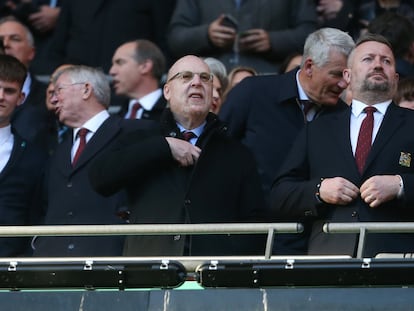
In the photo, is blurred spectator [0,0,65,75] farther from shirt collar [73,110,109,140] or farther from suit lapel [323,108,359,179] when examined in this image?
suit lapel [323,108,359,179]

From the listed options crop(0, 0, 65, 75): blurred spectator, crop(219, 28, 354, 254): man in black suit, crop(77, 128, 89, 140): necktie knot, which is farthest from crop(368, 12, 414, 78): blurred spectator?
crop(0, 0, 65, 75): blurred spectator

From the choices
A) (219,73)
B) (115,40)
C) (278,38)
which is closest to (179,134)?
(219,73)

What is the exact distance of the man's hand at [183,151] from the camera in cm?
848

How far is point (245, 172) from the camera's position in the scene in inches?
345

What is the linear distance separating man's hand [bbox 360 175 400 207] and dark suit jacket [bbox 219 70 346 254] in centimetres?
160

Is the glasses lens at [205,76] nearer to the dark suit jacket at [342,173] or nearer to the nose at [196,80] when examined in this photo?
the nose at [196,80]

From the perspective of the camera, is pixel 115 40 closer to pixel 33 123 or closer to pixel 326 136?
pixel 33 123

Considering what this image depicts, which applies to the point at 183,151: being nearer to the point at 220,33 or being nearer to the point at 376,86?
the point at 376,86

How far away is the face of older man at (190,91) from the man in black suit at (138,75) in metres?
2.16

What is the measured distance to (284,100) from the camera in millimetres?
9578

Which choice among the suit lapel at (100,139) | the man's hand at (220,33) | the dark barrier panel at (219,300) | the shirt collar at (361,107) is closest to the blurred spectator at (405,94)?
the shirt collar at (361,107)

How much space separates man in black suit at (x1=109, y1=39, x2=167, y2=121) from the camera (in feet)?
36.4

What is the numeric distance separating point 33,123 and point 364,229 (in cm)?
444

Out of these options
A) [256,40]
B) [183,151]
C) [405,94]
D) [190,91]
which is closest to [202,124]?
[190,91]
